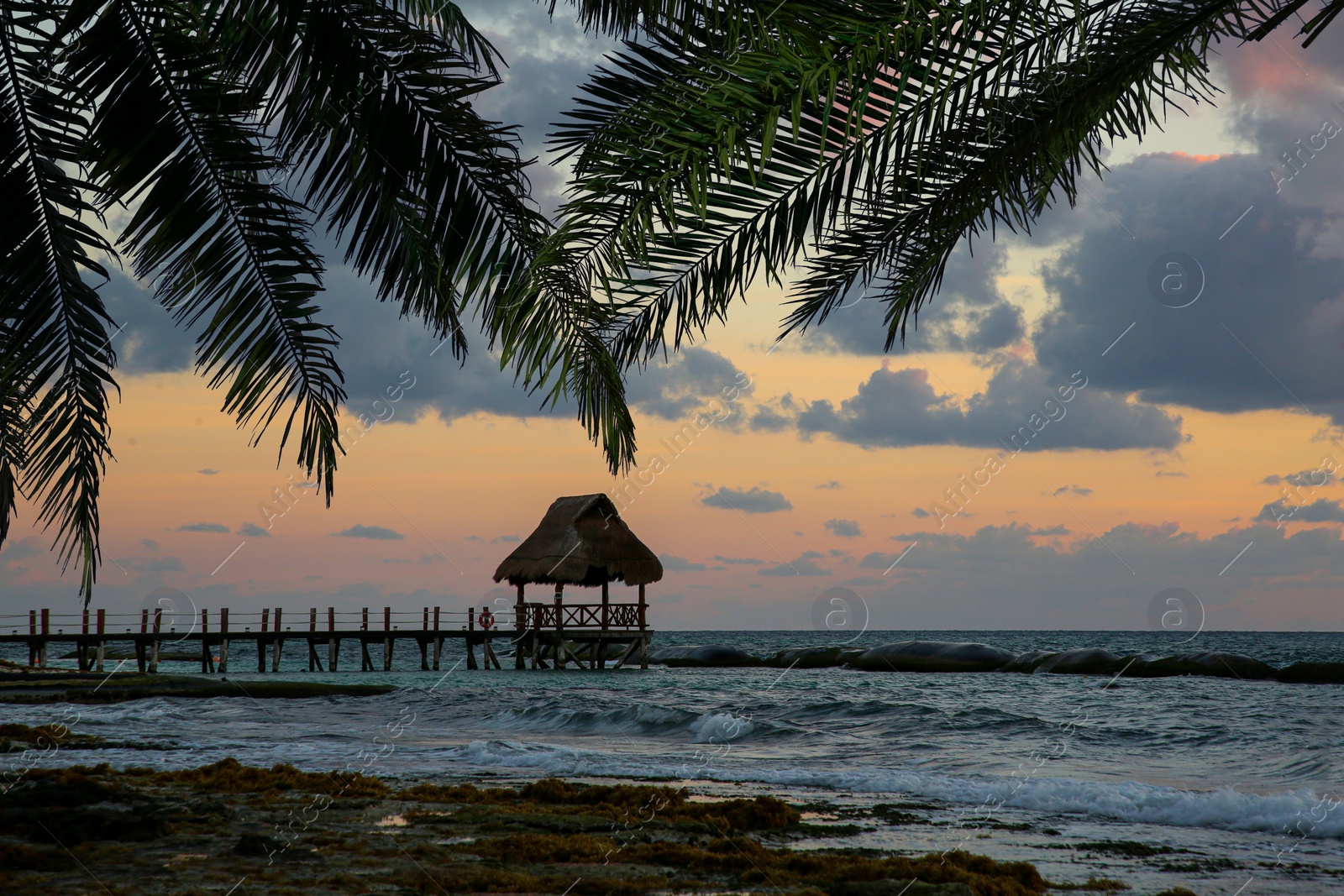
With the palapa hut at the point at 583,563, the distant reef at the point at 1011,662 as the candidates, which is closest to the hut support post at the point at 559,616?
the palapa hut at the point at 583,563

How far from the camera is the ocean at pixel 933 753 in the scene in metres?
7.37

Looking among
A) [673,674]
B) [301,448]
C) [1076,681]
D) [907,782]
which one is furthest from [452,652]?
[301,448]

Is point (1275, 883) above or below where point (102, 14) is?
below

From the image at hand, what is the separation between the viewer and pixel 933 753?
1305 centimetres

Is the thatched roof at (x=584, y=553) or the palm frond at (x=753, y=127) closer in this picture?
the palm frond at (x=753, y=127)

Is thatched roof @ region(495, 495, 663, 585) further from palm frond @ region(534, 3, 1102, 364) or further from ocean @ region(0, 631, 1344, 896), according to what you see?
palm frond @ region(534, 3, 1102, 364)

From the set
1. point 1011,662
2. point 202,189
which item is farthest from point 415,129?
point 1011,662

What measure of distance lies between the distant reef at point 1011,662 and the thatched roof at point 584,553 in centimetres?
905

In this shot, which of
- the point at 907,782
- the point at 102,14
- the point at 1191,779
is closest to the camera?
the point at 102,14

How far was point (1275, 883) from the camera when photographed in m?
6.27

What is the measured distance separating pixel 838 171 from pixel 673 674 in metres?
29.6

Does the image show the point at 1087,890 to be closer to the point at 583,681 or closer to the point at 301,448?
the point at 301,448

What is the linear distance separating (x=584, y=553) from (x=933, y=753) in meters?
18.8

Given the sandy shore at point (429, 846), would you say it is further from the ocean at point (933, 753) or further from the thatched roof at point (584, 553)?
the thatched roof at point (584, 553)
